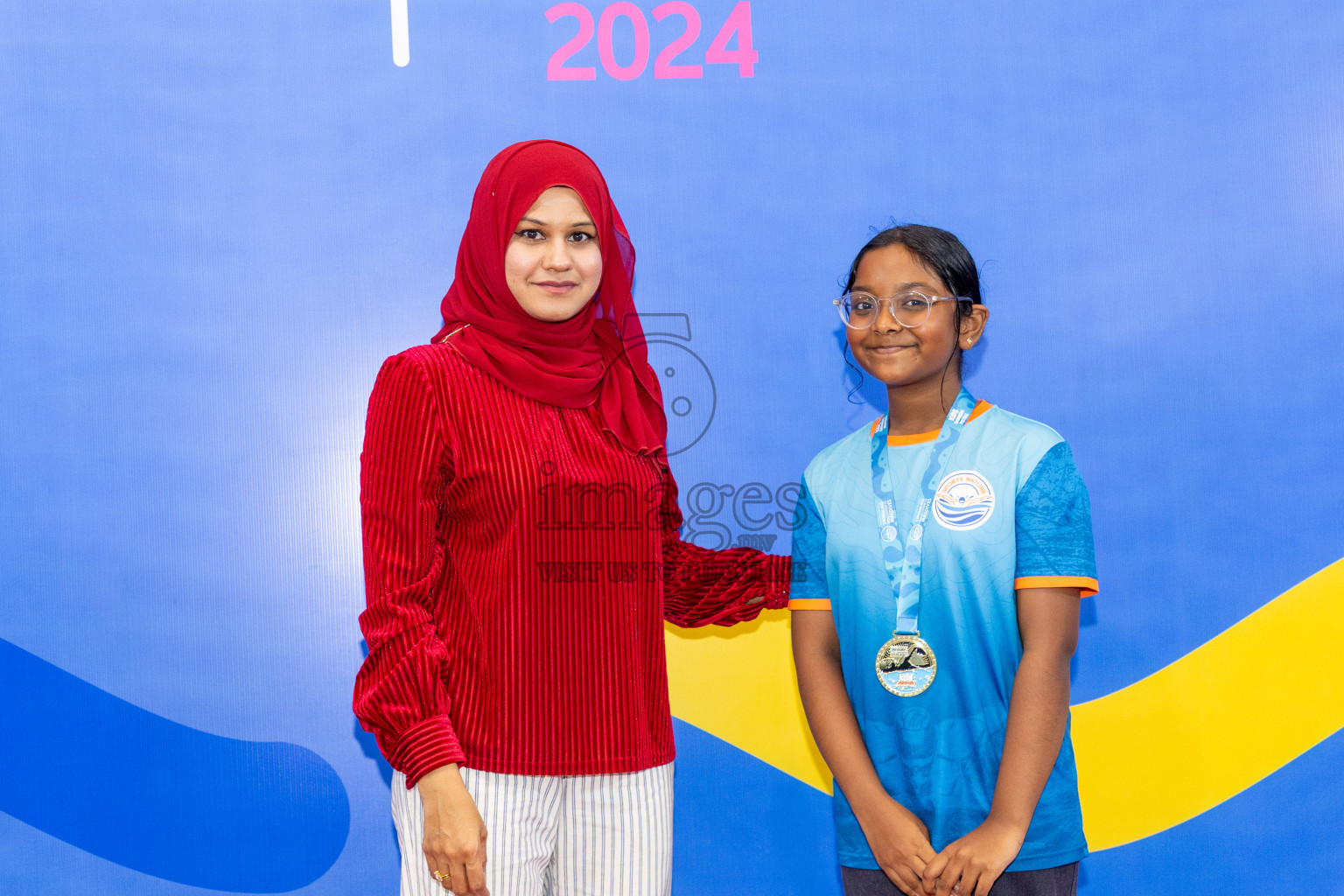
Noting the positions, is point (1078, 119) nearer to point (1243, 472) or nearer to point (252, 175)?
point (1243, 472)

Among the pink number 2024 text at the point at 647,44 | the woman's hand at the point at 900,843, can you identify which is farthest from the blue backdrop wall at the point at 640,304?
the woman's hand at the point at 900,843

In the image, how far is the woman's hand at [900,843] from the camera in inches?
57.5

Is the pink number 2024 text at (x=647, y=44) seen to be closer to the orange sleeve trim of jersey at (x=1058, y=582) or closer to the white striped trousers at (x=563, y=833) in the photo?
the orange sleeve trim of jersey at (x=1058, y=582)

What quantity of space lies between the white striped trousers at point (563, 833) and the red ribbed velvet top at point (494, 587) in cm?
3

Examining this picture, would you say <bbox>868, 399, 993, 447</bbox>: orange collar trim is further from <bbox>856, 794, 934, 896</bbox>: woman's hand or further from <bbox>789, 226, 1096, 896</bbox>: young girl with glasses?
<bbox>856, 794, 934, 896</bbox>: woman's hand

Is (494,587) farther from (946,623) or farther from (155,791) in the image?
(155,791)

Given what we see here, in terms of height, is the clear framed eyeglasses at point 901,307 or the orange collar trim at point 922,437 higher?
the clear framed eyeglasses at point 901,307

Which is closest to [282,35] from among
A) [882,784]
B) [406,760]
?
[406,760]

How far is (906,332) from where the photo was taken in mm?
1549

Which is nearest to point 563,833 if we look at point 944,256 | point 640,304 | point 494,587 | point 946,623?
point 494,587

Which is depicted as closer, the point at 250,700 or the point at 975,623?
the point at 975,623

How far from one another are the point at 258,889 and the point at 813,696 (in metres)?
1.39

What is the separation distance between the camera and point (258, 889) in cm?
218

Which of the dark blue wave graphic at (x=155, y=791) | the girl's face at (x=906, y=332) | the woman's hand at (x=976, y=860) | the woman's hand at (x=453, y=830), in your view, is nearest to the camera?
the woman's hand at (x=453, y=830)
